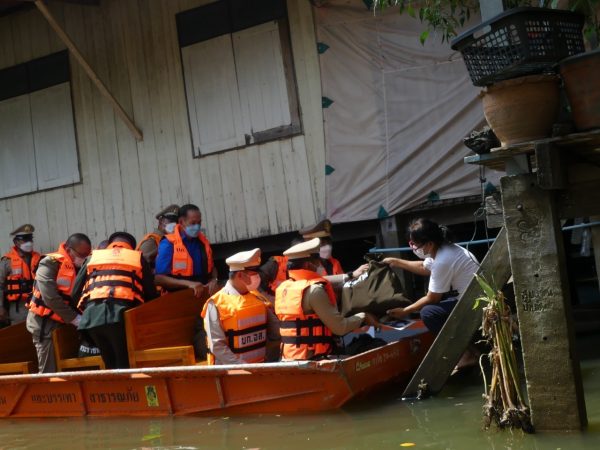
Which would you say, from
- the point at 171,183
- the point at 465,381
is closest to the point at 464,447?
the point at 465,381

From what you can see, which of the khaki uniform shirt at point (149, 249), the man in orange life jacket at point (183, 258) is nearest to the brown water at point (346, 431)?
the man in orange life jacket at point (183, 258)

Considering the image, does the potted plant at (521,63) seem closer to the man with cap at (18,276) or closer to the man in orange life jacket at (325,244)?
the man in orange life jacket at (325,244)

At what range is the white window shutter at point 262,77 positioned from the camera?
33.9 ft

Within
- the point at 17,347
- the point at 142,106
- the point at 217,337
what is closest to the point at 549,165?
the point at 217,337

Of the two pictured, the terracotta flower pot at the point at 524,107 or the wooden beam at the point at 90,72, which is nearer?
the terracotta flower pot at the point at 524,107

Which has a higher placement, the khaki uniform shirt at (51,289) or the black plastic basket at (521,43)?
the black plastic basket at (521,43)

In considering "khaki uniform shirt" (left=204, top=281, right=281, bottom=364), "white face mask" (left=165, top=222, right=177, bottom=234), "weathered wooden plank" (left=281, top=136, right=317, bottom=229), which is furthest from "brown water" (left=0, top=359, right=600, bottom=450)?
"weathered wooden plank" (left=281, top=136, right=317, bottom=229)

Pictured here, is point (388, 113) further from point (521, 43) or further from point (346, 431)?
point (521, 43)

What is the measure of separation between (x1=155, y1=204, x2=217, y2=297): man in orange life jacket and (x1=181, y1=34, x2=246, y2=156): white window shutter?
1.84 metres

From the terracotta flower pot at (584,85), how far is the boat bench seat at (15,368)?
20.4 ft

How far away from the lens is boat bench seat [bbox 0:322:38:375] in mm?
9422

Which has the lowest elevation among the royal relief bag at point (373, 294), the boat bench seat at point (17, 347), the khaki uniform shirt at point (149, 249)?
the boat bench seat at point (17, 347)

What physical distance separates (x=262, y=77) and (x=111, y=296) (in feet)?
11.9

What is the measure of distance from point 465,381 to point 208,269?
10.2 feet
